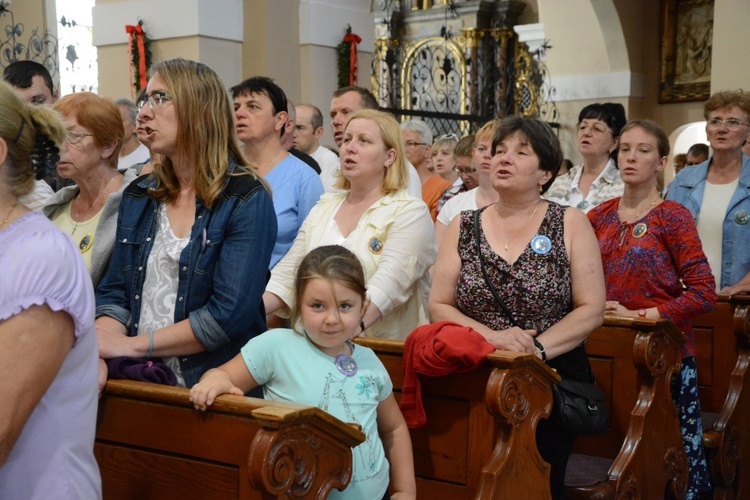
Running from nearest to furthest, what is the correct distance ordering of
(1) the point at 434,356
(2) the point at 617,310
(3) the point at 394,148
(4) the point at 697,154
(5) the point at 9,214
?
(5) the point at 9,214 < (1) the point at 434,356 < (3) the point at 394,148 < (2) the point at 617,310 < (4) the point at 697,154

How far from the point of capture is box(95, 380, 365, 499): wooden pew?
6.88 feet

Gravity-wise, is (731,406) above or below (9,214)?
below

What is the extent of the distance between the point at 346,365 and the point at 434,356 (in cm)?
43

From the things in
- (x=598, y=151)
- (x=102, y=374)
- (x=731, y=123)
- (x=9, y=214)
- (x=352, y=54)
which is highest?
(x=352, y=54)

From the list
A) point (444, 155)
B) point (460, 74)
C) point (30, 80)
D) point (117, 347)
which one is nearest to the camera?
point (117, 347)

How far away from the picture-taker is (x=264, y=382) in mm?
2496

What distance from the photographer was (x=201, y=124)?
104 inches

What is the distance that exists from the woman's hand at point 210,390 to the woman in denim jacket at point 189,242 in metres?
0.26

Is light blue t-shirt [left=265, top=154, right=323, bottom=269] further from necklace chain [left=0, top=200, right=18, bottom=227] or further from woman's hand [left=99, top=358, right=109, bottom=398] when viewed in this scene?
necklace chain [left=0, top=200, right=18, bottom=227]

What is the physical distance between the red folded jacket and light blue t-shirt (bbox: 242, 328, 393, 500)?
0.39m

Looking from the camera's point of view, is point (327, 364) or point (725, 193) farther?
point (725, 193)

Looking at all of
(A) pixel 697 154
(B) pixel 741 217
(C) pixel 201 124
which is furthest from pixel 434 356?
(A) pixel 697 154

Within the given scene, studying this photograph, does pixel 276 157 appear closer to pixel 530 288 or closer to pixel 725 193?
pixel 530 288

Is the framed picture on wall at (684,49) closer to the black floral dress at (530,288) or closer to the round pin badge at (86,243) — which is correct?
the black floral dress at (530,288)
